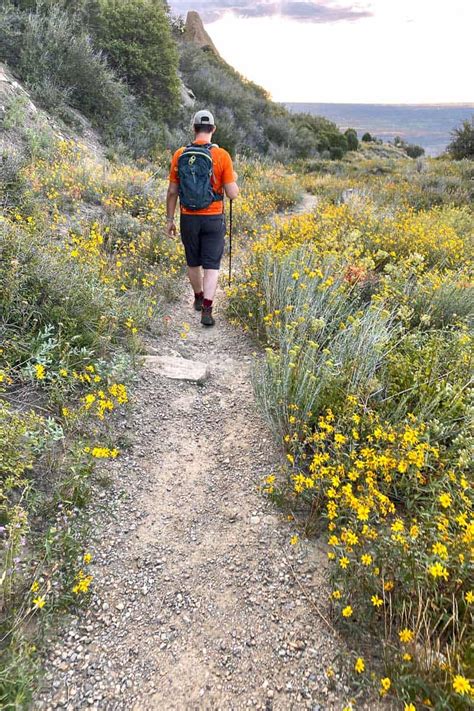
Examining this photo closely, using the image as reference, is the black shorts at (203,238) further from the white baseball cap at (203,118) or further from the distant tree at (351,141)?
the distant tree at (351,141)

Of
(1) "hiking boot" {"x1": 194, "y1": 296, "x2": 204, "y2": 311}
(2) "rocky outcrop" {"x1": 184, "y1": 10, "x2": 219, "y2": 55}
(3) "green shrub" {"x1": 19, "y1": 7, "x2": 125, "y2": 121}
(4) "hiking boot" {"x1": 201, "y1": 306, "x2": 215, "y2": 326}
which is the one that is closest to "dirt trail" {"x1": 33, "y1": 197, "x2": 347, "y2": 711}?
(4) "hiking boot" {"x1": 201, "y1": 306, "x2": 215, "y2": 326}

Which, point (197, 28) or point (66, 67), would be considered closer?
point (66, 67)

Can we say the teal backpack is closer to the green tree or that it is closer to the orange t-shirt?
the orange t-shirt

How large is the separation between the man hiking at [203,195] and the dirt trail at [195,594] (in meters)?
2.19

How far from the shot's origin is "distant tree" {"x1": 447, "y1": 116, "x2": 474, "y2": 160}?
21.0m

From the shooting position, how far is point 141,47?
42.2 feet

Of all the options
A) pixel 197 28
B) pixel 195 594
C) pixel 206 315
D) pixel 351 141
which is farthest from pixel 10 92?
pixel 197 28

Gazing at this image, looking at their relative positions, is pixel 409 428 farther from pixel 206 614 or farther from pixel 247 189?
pixel 247 189

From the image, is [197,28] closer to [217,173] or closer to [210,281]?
[217,173]

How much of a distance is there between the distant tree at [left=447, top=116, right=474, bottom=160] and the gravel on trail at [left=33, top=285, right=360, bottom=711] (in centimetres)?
2354

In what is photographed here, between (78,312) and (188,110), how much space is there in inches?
596

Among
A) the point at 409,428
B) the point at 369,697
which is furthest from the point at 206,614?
the point at 409,428

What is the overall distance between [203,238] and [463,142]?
22587 millimetres

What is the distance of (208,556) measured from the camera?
254 cm
